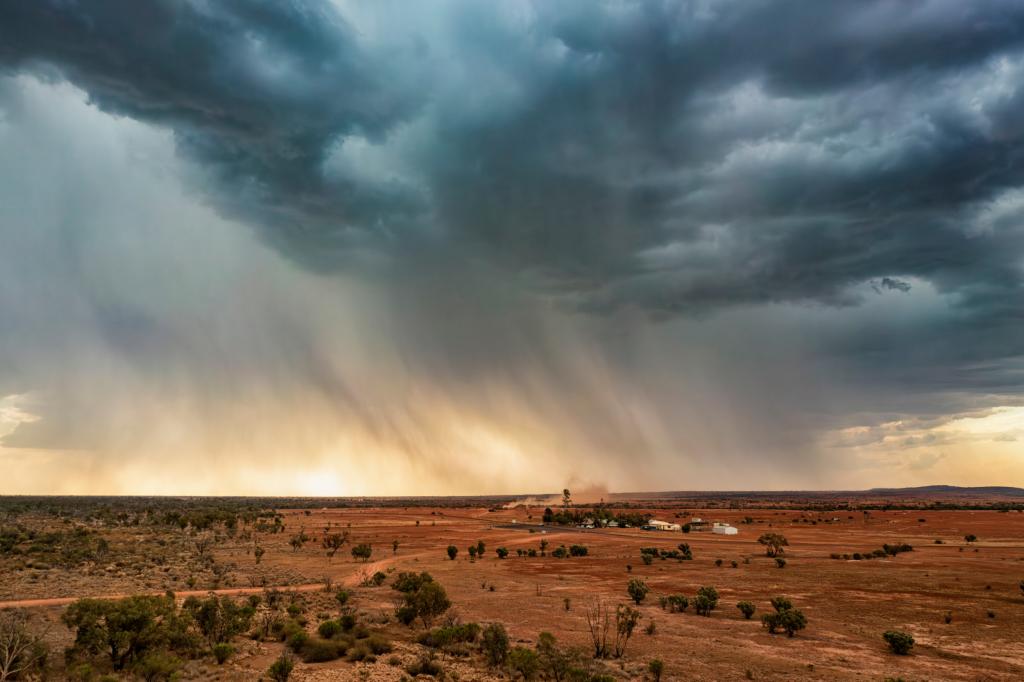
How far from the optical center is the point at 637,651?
30.8 metres

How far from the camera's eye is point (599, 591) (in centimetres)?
4903

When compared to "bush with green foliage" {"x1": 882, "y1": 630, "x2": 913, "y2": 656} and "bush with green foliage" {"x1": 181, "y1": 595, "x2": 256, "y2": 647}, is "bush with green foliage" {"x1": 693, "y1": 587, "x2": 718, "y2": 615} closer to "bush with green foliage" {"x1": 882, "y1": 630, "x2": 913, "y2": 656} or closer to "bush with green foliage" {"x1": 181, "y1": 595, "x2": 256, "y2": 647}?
"bush with green foliage" {"x1": 882, "y1": 630, "x2": 913, "y2": 656}

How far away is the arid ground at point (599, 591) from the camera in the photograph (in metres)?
27.9

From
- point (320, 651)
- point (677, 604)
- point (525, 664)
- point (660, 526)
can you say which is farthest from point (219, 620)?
point (660, 526)

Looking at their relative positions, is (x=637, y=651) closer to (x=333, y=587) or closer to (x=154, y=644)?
(x=154, y=644)

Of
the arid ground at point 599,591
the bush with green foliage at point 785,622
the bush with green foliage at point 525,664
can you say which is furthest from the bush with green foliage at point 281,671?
the bush with green foliage at point 785,622

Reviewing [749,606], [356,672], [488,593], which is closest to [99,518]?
[488,593]

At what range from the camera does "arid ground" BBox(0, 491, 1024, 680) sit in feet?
91.6

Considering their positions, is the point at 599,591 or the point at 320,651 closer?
the point at 320,651

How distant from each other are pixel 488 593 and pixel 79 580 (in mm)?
33562

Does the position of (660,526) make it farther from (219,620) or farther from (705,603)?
(219,620)

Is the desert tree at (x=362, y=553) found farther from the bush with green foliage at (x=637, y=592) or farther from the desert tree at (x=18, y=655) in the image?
the desert tree at (x=18, y=655)

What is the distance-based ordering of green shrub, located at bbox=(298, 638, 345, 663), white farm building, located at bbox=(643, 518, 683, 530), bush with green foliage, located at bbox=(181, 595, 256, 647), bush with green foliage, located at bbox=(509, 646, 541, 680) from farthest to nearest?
white farm building, located at bbox=(643, 518, 683, 530) < bush with green foliage, located at bbox=(181, 595, 256, 647) < green shrub, located at bbox=(298, 638, 345, 663) < bush with green foliage, located at bbox=(509, 646, 541, 680)

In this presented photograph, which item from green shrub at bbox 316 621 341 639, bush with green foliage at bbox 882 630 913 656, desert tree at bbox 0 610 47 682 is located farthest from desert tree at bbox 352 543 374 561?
bush with green foliage at bbox 882 630 913 656
